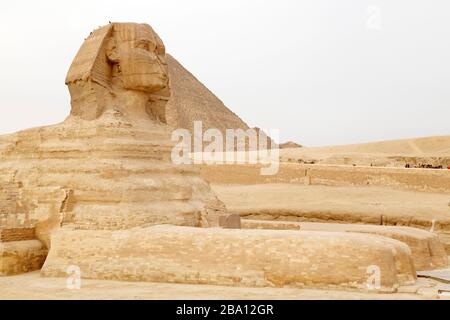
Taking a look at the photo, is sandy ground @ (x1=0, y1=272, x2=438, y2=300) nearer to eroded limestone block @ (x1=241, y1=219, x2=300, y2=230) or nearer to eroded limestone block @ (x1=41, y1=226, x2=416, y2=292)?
eroded limestone block @ (x1=41, y1=226, x2=416, y2=292)

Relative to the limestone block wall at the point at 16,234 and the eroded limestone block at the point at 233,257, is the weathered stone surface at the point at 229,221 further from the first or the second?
the limestone block wall at the point at 16,234

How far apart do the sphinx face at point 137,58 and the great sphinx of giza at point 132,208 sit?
0.02 m

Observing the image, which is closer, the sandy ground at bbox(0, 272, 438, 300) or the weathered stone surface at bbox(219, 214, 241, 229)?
the sandy ground at bbox(0, 272, 438, 300)

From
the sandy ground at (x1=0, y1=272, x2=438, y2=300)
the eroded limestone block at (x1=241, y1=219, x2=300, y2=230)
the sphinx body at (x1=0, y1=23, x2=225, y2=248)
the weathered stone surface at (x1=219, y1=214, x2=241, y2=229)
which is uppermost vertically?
the sphinx body at (x1=0, y1=23, x2=225, y2=248)

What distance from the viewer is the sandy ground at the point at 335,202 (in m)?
15.1

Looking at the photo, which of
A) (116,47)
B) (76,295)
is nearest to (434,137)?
(116,47)

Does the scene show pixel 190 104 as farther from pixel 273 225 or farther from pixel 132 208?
pixel 132 208

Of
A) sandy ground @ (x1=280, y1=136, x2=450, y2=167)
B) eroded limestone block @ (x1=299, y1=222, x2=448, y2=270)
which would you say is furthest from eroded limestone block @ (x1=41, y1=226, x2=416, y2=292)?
sandy ground @ (x1=280, y1=136, x2=450, y2=167)

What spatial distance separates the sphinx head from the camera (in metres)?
10.1

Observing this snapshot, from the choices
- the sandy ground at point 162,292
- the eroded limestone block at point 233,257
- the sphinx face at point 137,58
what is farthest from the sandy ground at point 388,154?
the sandy ground at point 162,292

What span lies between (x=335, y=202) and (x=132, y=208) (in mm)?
9532

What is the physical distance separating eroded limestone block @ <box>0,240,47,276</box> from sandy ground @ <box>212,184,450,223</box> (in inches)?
321

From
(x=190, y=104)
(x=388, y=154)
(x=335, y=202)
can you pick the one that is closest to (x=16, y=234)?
(x=335, y=202)

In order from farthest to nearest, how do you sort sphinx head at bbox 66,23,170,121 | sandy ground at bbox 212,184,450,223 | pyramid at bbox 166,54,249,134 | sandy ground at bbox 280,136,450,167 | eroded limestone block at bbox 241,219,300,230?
sandy ground at bbox 280,136,450,167 < pyramid at bbox 166,54,249,134 < sandy ground at bbox 212,184,450,223 < eroded limestone block at bbox 241,219,300,230 < sphinx head at bbox 66,23,170,121
